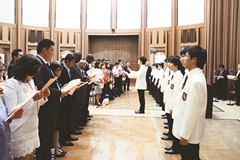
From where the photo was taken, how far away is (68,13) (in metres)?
13.6

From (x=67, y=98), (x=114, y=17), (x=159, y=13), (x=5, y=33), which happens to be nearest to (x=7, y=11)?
(x=5, y=33)

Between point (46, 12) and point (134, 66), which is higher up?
point (46, 12)

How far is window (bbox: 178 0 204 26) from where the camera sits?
11.7m

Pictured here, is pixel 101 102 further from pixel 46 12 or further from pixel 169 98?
pixel 46 12

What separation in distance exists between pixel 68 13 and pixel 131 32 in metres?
3.52

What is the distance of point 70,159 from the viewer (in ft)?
11.5

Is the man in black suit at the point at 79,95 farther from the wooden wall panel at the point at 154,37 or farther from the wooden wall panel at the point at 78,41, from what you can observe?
the wooden wall panel at the point at 78,41

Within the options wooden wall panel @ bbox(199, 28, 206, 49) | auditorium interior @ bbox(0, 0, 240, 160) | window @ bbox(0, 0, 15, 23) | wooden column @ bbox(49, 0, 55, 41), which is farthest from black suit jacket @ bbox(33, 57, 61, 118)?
wooden column @ bbox(49, 0, 55, 41)

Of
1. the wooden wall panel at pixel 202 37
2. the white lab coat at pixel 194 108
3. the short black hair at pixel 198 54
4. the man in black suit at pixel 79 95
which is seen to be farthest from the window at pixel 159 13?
the white lab coat at pixel 194 108

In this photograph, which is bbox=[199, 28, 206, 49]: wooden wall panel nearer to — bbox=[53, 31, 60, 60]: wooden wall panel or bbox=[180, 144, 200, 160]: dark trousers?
bbox=[53, 31, 60, 60]: wooden wall panel

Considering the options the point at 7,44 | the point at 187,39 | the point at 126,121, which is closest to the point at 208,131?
the point at 126,121

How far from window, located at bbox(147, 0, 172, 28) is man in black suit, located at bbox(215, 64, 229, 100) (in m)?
4.01

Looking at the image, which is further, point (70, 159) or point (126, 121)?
point (126, 121)

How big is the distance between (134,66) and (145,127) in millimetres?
9127
